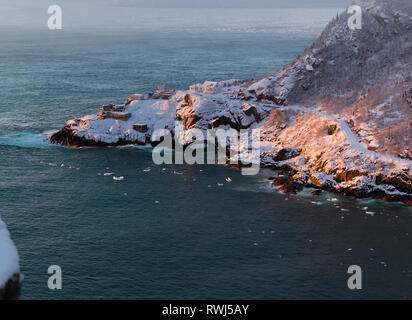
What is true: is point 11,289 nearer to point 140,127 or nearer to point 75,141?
point 75,141

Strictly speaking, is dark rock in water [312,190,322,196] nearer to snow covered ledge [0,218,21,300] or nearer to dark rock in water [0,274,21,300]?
snow covered ledge [0,218,21,300]

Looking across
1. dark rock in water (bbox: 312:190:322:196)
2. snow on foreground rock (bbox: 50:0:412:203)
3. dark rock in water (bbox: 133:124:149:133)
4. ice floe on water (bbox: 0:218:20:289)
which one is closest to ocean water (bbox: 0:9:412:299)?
dark rock in water (bbox: 312:190:322:196)

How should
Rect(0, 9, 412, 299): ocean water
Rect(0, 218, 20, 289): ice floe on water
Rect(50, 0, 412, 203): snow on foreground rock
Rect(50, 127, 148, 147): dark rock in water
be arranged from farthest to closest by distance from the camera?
1. Rect(50, 127, 148, 147): dark rock in water
2. Rect(50, 0, 412, 203): snow on foreground rock
3. Rect(0, 9, 412, 299): ocean water
4. Rect(0, 218, 20, 289): ice floe on water

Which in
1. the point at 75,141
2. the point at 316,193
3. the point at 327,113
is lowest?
the point at 316,193

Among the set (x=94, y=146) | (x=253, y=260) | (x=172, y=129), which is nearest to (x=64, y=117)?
(x=94, y=146)

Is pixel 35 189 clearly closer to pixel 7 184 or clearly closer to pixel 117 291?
pixel 7 184

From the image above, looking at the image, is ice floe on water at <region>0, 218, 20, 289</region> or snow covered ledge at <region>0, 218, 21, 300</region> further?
ice floe on water at <region>0, 218, 20, 289</region>

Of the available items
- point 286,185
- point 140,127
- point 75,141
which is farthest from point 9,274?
point 140,127
